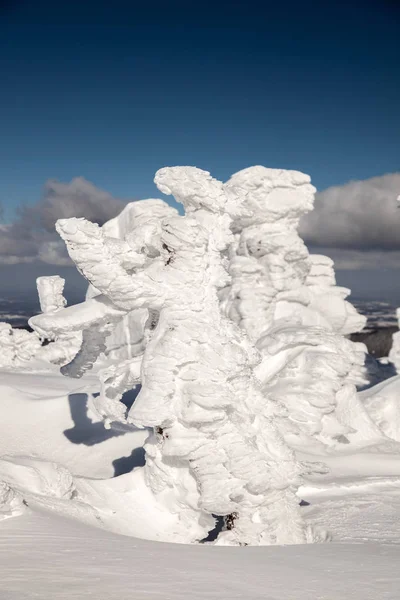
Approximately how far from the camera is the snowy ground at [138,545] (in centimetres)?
325

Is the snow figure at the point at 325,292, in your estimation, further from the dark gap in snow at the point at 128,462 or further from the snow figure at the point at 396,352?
the dark gap in snow at the point at 128,462

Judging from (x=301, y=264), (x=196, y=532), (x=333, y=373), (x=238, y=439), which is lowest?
(x=196, y=532)

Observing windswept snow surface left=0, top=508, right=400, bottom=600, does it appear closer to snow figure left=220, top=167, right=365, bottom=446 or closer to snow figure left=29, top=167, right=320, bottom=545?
snow figure left=29, top=167, right=320, bottom=545

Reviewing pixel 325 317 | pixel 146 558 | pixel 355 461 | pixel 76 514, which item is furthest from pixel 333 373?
pixel 325 317

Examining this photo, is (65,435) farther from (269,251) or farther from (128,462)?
(269,251)

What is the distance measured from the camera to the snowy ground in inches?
128

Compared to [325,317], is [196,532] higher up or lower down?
lower down

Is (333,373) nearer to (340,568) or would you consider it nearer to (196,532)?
(196,532)

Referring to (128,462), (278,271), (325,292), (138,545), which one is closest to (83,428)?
(128,462)

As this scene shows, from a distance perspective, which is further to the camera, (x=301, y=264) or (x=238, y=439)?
(x=301, y=264)

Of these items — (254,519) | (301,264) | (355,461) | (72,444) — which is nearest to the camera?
(254,519)

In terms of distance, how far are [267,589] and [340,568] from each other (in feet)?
2.61

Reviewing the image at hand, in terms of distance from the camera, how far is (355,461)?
389 inches

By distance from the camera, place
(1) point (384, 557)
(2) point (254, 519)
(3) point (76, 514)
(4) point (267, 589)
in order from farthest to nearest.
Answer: (2) point (254, 519)
(3) point (76, 514)
(1) point (384, 557)
(4) point (267, 589)
